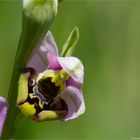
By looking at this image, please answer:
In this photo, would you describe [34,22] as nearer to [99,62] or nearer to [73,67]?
[73,67]

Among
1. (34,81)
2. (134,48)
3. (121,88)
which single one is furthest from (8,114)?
(134,48)

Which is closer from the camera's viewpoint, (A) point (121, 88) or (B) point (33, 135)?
(B) point (33, 135)

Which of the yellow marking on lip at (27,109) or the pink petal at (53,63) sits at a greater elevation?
the pink petal at (53,63)

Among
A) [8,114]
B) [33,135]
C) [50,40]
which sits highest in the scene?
[50,40]

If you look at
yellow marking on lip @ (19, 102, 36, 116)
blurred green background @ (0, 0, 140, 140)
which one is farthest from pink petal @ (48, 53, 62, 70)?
blurred green background @ (0, 0, 140, 140)

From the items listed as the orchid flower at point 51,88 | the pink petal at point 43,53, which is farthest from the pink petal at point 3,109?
the pink petal at point 43,53

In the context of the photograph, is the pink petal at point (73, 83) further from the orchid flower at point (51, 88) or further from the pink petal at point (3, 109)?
the pink petal at point (3, 109)

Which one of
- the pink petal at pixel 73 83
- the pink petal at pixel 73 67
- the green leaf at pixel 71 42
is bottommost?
the pink petal at pixel 73 83

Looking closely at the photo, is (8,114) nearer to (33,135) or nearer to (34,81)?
(34,81)

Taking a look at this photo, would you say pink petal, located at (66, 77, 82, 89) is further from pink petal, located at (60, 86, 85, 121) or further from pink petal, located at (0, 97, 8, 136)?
pink petal, located at (0, 97, 8, 136)
